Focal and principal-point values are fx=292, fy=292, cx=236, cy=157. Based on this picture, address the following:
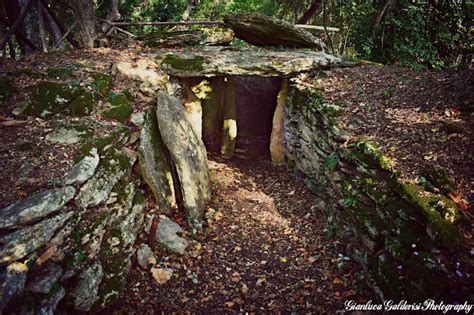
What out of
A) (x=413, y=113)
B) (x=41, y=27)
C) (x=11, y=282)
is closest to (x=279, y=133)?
(x=413, y=113)

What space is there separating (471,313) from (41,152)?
4.92 m

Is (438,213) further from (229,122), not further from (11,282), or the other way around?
(229,122)

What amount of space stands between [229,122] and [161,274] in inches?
Answer: 188

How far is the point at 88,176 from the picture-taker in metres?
3.66

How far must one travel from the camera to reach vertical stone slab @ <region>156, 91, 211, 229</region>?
4980 mm

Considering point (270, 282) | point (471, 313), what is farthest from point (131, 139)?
point (471, 313)

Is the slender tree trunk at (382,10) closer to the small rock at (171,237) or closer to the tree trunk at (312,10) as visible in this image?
the tree trunk at (312,10)

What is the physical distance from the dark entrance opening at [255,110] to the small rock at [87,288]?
5.50m

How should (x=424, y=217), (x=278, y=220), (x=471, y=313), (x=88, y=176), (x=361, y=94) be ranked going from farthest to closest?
(x=361, y=94) < (x=278, y=220) < (x=88, y=176) < (x=424, y=217) < (x=471, y=313)

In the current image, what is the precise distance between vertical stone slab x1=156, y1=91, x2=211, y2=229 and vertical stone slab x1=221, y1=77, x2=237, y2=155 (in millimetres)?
2268

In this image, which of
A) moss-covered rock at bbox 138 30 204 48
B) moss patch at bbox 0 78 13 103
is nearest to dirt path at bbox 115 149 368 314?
moss patch at bbox 0 78 13 103

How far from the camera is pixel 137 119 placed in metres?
5.00

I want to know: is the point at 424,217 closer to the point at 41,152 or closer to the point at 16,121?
the point at 41,152

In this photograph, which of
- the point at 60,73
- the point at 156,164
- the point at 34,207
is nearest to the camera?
the point at 34,207
